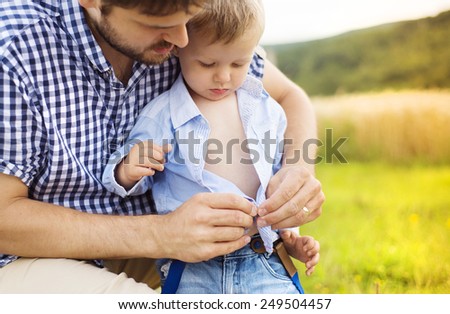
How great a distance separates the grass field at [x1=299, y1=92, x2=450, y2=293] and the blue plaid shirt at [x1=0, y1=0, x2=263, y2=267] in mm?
1475

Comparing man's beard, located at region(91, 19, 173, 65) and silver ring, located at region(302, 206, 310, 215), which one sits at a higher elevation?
man's beard, located at region(91, 19, 173, 65)

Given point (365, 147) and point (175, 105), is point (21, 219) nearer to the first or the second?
point (175, 105)

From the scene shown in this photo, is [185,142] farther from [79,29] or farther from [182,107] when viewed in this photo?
[79,29]

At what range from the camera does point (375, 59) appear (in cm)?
571

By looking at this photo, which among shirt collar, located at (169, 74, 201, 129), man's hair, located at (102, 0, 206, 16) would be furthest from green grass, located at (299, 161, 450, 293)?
man's hair, located at (102, 0, 206, 16)

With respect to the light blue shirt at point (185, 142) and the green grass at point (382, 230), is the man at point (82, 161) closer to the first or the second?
the light blue shirt at point (185, 142)

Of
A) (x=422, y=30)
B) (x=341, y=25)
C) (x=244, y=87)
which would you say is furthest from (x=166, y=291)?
(x=422, y=30)

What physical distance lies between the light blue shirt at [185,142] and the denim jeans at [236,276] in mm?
199

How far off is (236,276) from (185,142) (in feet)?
1.49

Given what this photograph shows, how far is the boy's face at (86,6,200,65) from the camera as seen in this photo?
6.34 ft

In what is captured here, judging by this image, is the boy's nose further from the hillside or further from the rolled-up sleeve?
the hillside

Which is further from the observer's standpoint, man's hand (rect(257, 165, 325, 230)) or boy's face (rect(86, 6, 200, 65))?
man's hand (rect(257, 165, 325, 230))

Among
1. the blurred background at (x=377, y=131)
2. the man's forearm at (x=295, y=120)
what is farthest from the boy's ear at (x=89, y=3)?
the blurred background at (x=377, y=131)

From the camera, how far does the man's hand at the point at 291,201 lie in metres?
2.04
